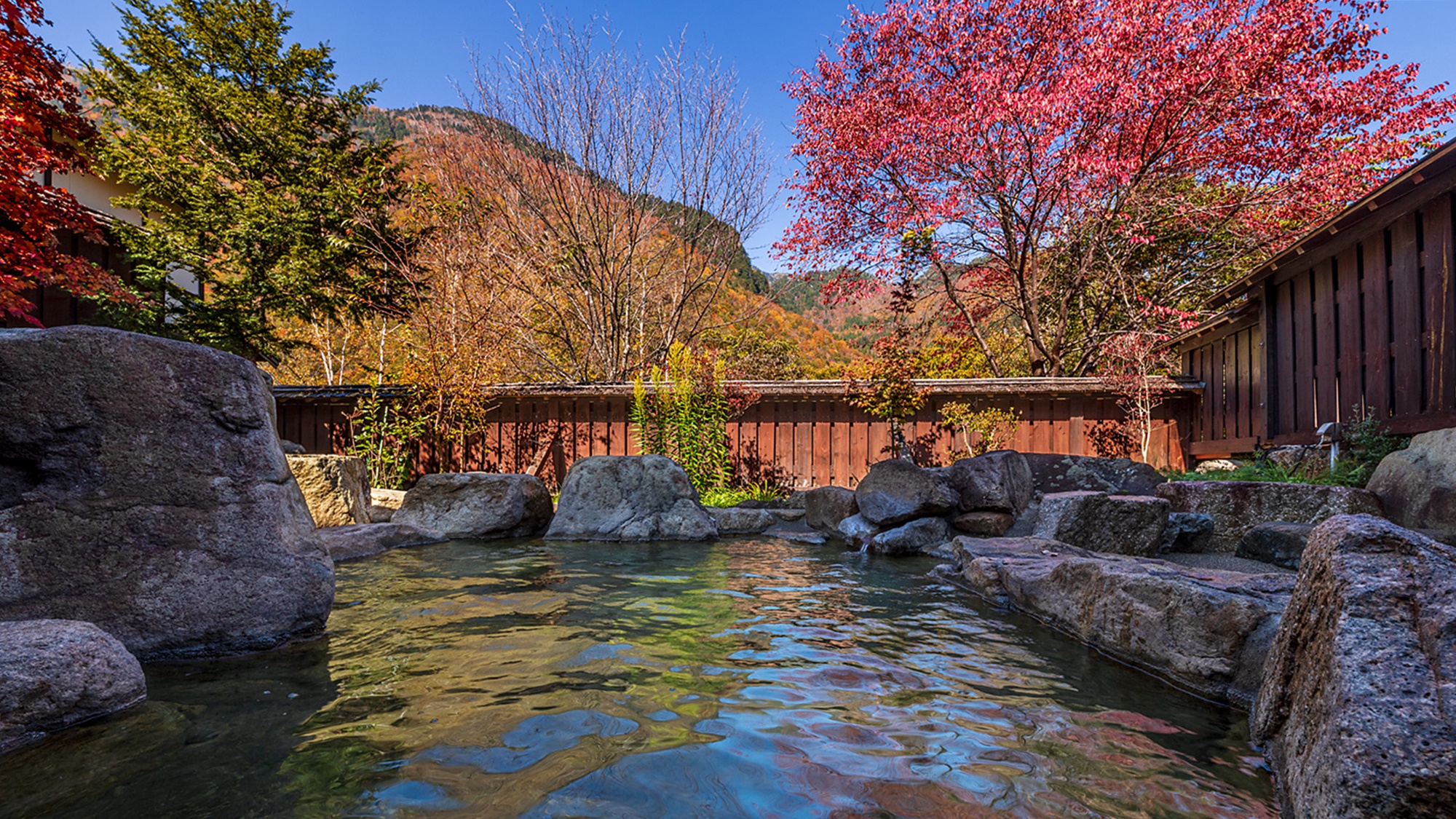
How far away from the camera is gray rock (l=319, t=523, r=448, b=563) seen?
19.6ft

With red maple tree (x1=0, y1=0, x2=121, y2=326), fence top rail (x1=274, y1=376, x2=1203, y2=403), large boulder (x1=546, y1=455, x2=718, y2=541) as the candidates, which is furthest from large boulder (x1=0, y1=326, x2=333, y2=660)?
fence top rail (x1=274, y1=376, x2=1203, y2=403)

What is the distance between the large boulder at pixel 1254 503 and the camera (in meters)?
4.85

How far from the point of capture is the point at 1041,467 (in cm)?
786

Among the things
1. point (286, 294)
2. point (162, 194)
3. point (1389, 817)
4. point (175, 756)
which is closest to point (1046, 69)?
point (1389, 817)

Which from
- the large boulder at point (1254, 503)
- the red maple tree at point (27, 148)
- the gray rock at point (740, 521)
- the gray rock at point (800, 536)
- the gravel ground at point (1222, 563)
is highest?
the red maple tree at point (27, 148)

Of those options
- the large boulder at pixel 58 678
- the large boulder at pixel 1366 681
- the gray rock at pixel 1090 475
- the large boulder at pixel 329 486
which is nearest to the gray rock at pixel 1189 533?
the gray rock at pixel 1090 475

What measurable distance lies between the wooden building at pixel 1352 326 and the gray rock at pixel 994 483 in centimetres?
291

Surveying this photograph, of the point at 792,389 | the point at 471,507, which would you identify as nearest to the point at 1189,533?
the point at 792,389

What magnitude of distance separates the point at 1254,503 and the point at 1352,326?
8.64 feet

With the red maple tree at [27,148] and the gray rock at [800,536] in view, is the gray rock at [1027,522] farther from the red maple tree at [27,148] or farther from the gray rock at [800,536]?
the red maple tree at [27,148]

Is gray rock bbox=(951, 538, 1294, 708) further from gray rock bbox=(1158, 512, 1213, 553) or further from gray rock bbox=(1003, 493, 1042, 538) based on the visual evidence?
gray rock bbox=(1003, 493, 1042, 538)

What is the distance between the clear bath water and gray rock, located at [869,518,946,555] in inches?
106

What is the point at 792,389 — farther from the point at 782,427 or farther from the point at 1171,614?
the point at 1171,614

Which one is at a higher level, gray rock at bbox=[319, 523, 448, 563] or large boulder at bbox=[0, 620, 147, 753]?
large boulder at bbox=[0, 620, 147, 753]
